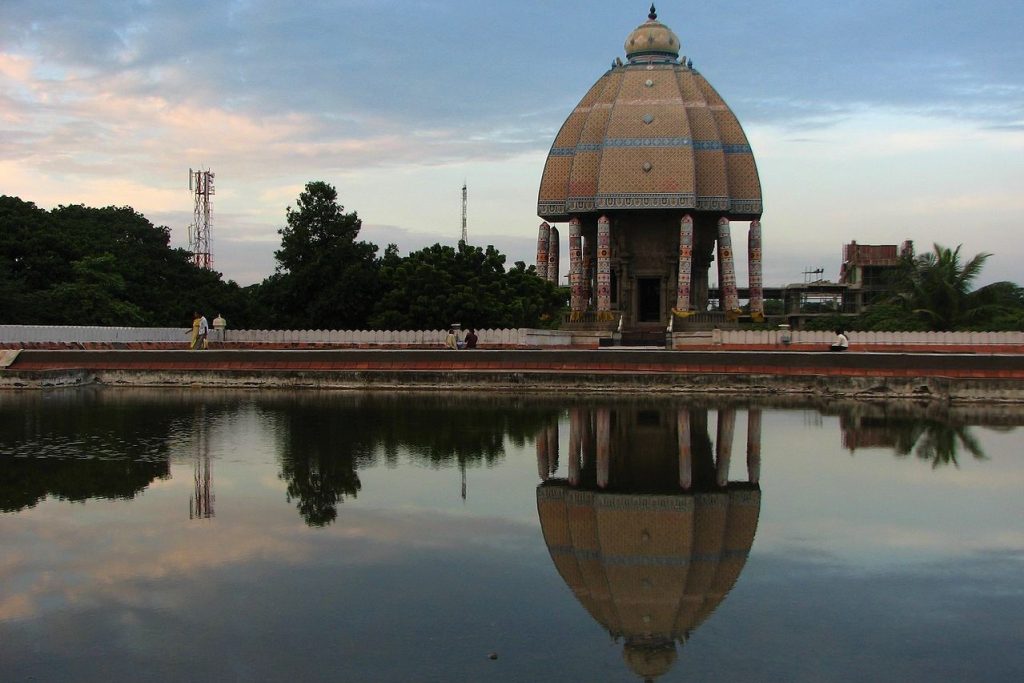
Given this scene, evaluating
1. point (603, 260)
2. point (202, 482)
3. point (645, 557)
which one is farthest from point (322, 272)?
point (645, 557)

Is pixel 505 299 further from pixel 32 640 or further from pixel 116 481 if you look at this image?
pixel 32 640

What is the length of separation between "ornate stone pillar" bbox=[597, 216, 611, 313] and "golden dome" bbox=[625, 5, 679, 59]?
945cm

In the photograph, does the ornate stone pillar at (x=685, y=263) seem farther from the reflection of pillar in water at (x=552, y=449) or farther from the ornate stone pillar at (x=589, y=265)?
the reflection of pillar in water at (x=552, y=449)

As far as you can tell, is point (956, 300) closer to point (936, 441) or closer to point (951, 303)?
point (951, 303)

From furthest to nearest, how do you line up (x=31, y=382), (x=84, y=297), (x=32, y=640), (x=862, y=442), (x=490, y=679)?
(x=84, y=297), (x=31, y=382), (x=862, y=442), (x=32, y=640), (x=490, y=679)

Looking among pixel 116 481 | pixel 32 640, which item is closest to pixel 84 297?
pixel 116 481

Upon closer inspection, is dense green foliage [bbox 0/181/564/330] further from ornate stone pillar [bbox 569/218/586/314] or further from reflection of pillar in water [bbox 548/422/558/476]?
reflection of pillar in water [bbox 548/422/558/476]

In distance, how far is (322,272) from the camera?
47156 millimetres

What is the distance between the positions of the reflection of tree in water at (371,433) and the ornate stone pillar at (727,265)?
33.4 meters

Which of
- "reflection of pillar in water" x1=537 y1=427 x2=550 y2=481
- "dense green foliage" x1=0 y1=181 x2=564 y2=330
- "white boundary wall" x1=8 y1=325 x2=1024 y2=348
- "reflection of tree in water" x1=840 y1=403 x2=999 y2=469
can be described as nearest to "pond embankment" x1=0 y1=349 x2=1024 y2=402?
"reflection of tree in water" x1=840 y1=403 x2=999 y2=469

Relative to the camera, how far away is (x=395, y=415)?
21672 millimetres

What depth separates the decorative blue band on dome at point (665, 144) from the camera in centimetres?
5538

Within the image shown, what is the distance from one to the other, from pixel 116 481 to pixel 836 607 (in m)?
8.52

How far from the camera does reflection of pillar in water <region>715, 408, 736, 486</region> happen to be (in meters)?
13.8
